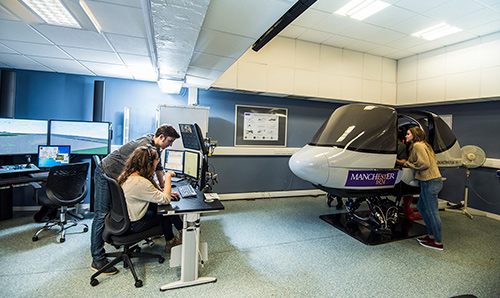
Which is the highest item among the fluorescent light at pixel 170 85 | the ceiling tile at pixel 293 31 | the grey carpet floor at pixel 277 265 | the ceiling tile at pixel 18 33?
the ceiling tile at pixel 293 31

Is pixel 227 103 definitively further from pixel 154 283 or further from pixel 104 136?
pixel 154 283

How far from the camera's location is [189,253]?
6.81 feet

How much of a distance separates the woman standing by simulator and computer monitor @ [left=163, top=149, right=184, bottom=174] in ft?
9.57

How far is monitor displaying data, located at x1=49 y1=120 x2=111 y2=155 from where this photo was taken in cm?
377

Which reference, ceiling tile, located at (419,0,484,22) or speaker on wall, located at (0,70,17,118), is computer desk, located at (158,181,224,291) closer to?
speaker on wall, located at (0,70,17,118)

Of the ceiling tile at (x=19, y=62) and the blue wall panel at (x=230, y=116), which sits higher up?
the ceiling tile at (x=19, y=62)

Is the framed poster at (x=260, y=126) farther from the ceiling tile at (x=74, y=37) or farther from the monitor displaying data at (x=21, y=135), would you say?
the monitor displaying data at (x=21, y=135)

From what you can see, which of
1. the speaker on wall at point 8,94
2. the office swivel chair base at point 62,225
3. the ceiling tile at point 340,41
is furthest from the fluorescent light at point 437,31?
the speaker on wall at point 8,94

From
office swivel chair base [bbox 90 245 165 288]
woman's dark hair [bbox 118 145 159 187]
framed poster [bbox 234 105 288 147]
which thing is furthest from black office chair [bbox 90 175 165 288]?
framed poster [bbox 234 105 288 147]

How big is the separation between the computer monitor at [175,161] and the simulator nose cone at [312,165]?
1483 mm

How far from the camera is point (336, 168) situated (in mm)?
2766

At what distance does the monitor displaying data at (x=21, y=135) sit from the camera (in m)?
3.41

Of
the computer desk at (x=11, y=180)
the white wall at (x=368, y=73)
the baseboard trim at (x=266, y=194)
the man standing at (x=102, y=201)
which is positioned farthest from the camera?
the baseboard trim at (x=266, y=194)

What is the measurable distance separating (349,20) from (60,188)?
493cm
